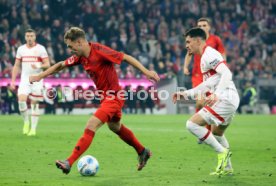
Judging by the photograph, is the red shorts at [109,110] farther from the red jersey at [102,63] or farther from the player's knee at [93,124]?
the red jersey at [102,63]

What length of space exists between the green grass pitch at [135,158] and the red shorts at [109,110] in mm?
844

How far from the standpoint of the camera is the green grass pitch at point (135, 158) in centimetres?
980

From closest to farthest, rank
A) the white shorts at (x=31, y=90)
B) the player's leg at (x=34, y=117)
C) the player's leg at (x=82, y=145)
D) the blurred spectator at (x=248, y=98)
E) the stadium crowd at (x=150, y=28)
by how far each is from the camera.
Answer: the player's leg at (x=82, y=145) < the player's leg at (x=34, y=117) < the white shorts at (x=31, y=90) < the stadium crowd at (x=150, y=28) < the blurred spectator at (x=248, y=98)

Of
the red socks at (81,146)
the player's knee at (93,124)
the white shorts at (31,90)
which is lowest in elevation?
the red socks at (81,146)

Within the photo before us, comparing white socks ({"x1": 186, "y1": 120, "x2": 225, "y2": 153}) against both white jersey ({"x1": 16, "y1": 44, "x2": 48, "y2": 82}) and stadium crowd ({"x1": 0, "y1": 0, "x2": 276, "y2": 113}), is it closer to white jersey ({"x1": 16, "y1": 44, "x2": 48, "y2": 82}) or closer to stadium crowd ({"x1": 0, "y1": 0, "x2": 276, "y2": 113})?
white jersey ({"x1": 16, "y1": 44, "x2": 48, "y2": 82})

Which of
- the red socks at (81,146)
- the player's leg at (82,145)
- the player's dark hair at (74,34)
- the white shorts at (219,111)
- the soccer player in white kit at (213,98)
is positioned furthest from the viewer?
the white shorts at (219,111)

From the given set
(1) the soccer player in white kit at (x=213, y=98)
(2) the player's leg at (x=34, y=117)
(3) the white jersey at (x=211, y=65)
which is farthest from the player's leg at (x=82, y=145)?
(2) the player's leg at (x=34, y=117)

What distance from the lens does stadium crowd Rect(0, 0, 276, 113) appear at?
102 ft

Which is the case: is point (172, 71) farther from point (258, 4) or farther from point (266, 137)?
point (266, 137)

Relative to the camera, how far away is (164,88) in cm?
3225

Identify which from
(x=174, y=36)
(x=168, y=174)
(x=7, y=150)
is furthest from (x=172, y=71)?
(x=168, y=174)

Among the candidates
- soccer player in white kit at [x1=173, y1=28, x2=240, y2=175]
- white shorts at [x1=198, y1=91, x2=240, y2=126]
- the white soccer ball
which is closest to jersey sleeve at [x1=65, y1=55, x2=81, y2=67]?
the white soccer ball

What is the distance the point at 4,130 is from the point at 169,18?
61.9 ft

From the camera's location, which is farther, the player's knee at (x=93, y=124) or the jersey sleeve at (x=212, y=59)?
the jersey sleeve at (x=212, y=59)
